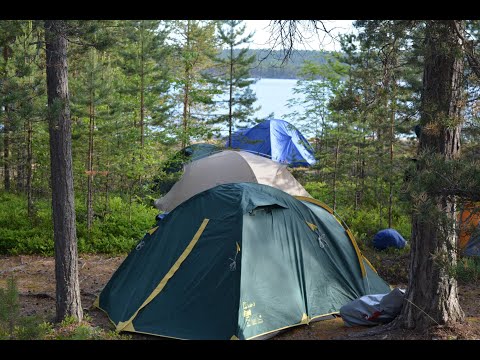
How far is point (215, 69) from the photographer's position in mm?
15664

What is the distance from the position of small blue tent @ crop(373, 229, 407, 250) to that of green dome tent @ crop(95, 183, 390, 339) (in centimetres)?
306

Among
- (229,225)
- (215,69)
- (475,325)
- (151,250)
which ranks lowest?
(475,325)

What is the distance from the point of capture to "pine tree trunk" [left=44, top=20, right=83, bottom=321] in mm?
6742

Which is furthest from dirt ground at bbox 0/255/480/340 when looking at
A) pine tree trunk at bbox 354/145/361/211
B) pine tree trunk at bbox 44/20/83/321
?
pine tree trunk at bbox 354/145/361/211

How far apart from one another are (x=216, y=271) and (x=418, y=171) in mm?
3368

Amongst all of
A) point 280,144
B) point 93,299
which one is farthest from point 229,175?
point 280,144

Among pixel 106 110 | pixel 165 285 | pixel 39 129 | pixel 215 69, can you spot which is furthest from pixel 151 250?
pixel 215 69

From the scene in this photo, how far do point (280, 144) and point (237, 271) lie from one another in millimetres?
11765

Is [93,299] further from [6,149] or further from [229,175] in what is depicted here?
[6,149]

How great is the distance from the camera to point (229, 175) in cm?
1159

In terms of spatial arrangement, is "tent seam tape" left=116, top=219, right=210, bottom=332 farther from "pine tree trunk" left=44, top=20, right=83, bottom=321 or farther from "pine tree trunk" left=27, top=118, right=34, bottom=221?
"pine tree trunk" left=27, top=118, right=34, bottom=221
